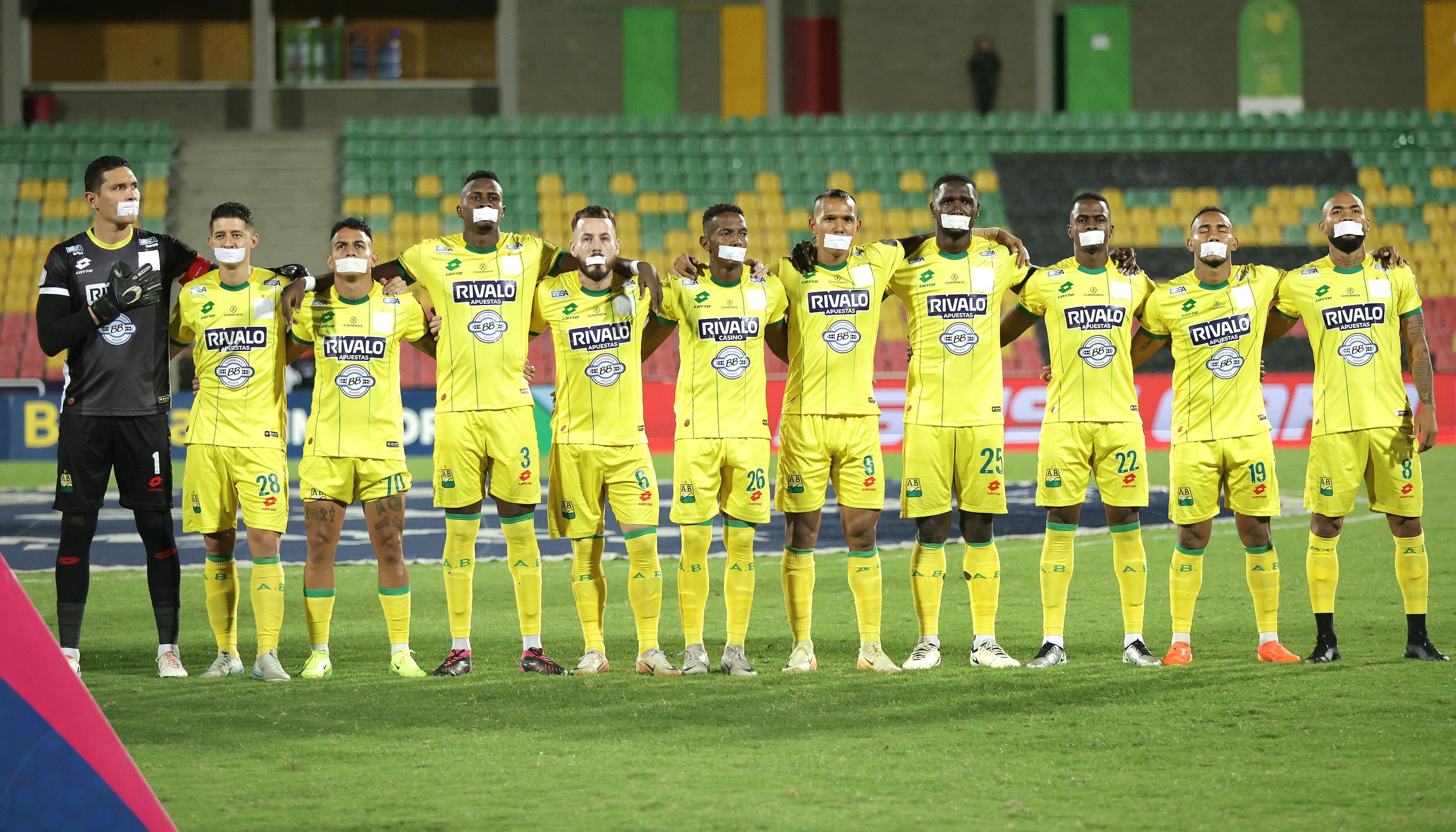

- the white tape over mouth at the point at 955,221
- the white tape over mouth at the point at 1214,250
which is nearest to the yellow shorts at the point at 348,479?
the white tape over mouth at the point at 955,221

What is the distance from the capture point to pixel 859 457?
669cm

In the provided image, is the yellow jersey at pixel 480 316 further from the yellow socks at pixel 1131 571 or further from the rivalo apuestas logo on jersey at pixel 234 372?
the yellow socks at pixel 1131 571

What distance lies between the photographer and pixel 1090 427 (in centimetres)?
681

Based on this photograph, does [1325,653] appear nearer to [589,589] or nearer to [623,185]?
[589,589]

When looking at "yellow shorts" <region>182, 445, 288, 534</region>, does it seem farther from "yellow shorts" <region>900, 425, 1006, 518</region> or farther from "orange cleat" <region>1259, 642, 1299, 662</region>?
"orange cleat" <region>1259, 642, 1299, 662</region>

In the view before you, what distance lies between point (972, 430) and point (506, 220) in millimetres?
15747

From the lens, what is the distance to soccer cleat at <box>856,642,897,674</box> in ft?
21.7

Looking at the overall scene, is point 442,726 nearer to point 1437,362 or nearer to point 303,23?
point 1437,362

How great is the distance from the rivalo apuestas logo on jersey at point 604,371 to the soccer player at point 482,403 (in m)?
0.30

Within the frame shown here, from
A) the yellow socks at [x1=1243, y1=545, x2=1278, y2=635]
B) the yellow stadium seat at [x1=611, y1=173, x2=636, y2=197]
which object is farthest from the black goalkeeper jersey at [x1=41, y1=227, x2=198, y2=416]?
the yellow stadium seat at [x1=611, y1=173, x2=636, y2=197]

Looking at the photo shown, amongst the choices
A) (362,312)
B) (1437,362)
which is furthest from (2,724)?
(1437,362)

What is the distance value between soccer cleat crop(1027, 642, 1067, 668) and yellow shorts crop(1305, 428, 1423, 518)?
1340 mm

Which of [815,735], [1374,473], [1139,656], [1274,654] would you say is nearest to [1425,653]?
[1274,654]

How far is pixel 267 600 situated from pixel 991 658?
10.6 ft
